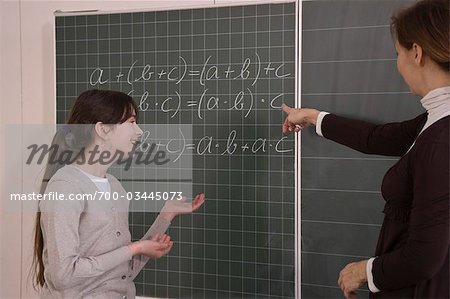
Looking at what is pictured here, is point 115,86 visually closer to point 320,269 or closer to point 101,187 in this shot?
point 101,187

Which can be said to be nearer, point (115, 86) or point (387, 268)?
point (387, 268)

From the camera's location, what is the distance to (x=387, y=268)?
936mm

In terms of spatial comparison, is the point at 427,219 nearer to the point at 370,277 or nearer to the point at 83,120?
the point at 370,277

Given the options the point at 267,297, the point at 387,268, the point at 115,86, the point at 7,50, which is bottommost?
the point at 267,297

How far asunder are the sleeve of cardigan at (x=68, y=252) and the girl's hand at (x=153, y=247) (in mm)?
33

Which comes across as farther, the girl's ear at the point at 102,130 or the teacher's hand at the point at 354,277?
the girl's ear at the point at 102,130

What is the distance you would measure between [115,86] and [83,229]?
1.39ft

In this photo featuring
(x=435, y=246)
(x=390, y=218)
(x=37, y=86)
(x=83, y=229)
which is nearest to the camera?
(x=435, y=246)

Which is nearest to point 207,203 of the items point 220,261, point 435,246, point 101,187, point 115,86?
point 220,261

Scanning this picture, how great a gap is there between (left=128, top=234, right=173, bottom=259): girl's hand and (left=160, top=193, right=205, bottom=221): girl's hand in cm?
6

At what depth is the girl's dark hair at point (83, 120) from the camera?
4.12 feet

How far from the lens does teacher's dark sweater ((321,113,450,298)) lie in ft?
2.86

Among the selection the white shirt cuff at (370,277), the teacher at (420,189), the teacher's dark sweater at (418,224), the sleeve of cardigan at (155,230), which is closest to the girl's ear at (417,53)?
the teacher at (420,189)

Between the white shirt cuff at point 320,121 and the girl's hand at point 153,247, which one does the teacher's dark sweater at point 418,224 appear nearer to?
the white shirt cuff at point 320,121
